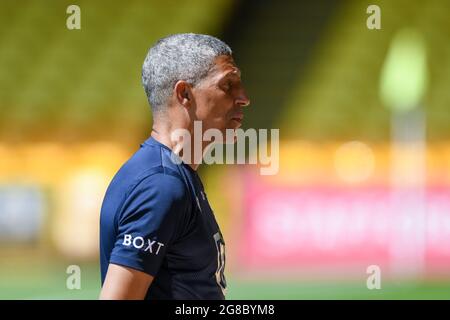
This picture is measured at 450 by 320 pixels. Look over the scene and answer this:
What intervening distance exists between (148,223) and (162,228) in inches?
1.3

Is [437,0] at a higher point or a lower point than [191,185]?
higher

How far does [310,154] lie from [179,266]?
744 cm

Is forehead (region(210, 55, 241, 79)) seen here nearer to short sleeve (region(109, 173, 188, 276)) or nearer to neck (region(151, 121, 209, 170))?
neck (region(151, 121, 209, 170))

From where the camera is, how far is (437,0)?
10828mm

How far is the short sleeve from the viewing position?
1.71 meters

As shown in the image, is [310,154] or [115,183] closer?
[115,183]

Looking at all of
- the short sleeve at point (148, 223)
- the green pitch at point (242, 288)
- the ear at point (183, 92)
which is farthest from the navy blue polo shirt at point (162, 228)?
the green pitch at point (242, 288)

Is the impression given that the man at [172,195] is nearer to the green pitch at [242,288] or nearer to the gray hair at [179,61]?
the gray hair at [179,61]

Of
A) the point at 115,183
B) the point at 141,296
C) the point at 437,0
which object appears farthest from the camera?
the point at 437,0

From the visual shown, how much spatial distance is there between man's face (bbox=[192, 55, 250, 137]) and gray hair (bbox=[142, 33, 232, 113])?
2 cm

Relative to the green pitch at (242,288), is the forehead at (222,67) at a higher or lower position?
higher

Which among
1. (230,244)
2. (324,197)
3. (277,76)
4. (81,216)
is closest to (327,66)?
(277,76)

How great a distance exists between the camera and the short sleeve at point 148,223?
171 centimetres
